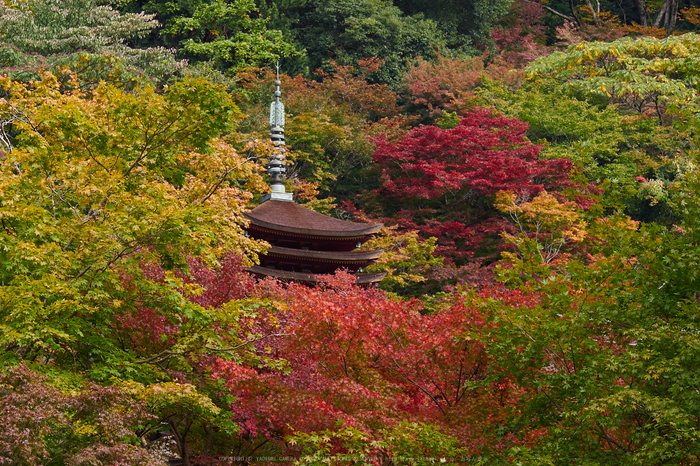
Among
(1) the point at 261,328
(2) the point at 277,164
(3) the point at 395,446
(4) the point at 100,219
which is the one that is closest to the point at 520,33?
(2) the point at 277,164

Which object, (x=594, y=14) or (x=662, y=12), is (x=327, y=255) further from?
(x=662, y=12)

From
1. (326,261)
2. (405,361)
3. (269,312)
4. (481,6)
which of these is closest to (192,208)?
(269,312)

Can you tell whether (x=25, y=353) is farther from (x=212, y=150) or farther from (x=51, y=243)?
(x=212, y=150)

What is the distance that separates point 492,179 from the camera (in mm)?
26516

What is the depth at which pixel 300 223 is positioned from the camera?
20.8 m

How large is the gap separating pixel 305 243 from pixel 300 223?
1.85 feet

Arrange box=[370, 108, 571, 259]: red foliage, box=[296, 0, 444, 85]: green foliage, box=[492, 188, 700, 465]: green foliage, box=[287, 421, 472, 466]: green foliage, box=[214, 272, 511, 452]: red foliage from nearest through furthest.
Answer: box=[492, 188, 700, 465]: green foliage
box=[287, 421, 472, 466]: green foliage
box=[214, 272, 511, 452]: red foliage
box=[370, 108, 571, 259]: red foliage
box=[296, 0, 444, 85]: green foliage

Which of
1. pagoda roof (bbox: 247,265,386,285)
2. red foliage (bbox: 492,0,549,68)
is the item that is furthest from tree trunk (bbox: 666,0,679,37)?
pagoda roof (bbox: 247,265,386,285)

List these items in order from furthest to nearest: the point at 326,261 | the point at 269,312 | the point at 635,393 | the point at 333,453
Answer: the point at 326,261
the point at 269,312
the point at 333,453
the point at 635,393

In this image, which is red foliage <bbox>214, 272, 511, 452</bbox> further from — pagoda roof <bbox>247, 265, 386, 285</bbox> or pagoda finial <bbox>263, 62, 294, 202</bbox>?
pagoda finial <bbox>263, 62, 294, 202</bbox>

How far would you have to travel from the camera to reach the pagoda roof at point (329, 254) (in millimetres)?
20031

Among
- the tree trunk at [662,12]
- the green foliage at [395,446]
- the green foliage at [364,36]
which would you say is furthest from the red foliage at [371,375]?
the tree trunk at [662,12]

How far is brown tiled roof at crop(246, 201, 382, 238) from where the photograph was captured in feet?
65.2

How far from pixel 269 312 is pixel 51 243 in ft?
12.4
